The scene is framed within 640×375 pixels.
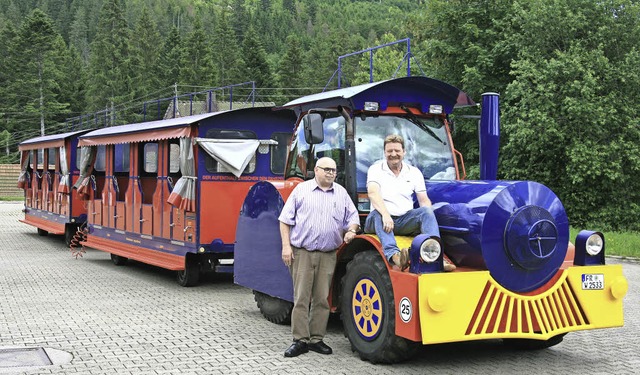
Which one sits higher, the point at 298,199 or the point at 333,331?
the point at 298,199

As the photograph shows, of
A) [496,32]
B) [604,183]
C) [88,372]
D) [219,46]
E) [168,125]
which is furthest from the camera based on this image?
[219,46]

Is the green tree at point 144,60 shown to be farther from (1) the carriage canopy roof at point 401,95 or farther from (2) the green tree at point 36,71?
(1) the carriage canopy roof at point 401,95

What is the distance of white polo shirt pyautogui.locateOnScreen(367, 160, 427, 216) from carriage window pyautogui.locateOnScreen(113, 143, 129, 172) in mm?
10012

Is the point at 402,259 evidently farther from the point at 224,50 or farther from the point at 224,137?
the point at 224,50

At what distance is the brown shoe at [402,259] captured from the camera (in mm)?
6957

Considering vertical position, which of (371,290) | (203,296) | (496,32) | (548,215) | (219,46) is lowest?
(203,296)

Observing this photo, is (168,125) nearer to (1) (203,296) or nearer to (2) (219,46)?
(1) (203,296)

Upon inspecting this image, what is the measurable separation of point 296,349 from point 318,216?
1.32m

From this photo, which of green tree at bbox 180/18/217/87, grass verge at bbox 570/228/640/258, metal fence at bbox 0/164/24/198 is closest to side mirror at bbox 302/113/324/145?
grass verge at bbox 570/228/640/258

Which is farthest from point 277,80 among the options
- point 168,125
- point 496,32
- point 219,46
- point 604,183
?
point 168,125

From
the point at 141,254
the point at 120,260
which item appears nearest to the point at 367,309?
the point at 141,254

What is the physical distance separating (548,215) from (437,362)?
1.74 meters

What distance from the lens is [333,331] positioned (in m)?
9.26

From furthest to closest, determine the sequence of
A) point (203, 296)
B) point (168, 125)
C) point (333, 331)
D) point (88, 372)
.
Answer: point (168, 125) → point (203, 296) → point (333, 331) → point (88, 372)
